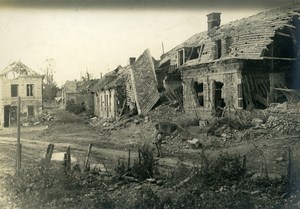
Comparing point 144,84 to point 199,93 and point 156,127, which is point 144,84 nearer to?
point 199,93

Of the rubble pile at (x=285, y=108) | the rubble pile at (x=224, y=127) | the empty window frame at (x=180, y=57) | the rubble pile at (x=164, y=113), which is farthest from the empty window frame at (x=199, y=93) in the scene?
the rubble pile at (x=285, y=108)

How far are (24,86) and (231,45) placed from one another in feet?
27.9

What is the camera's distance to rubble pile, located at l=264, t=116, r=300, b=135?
1053 centimetres

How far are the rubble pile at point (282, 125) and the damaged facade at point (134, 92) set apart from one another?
18.6 ft

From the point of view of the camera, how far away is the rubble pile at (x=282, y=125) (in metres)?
10.5

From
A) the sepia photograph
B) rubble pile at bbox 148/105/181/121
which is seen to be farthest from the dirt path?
rubble pile at bbox 148/105/181/121

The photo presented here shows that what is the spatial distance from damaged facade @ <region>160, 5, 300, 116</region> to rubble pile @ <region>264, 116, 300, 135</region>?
2.14 m

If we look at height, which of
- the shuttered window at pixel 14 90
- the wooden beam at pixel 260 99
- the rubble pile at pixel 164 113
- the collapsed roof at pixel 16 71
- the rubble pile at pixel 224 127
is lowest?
the rubble pile at pixel 224 127

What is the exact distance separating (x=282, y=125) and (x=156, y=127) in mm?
4260

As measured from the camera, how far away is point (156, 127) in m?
12.8

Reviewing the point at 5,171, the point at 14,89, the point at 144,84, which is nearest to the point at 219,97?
the point at 144,84

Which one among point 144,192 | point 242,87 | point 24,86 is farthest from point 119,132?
point 144,192

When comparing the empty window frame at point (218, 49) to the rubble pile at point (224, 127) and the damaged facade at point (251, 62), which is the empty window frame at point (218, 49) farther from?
the rubble pile at point (224, 127)

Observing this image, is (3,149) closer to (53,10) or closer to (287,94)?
(53,10)
